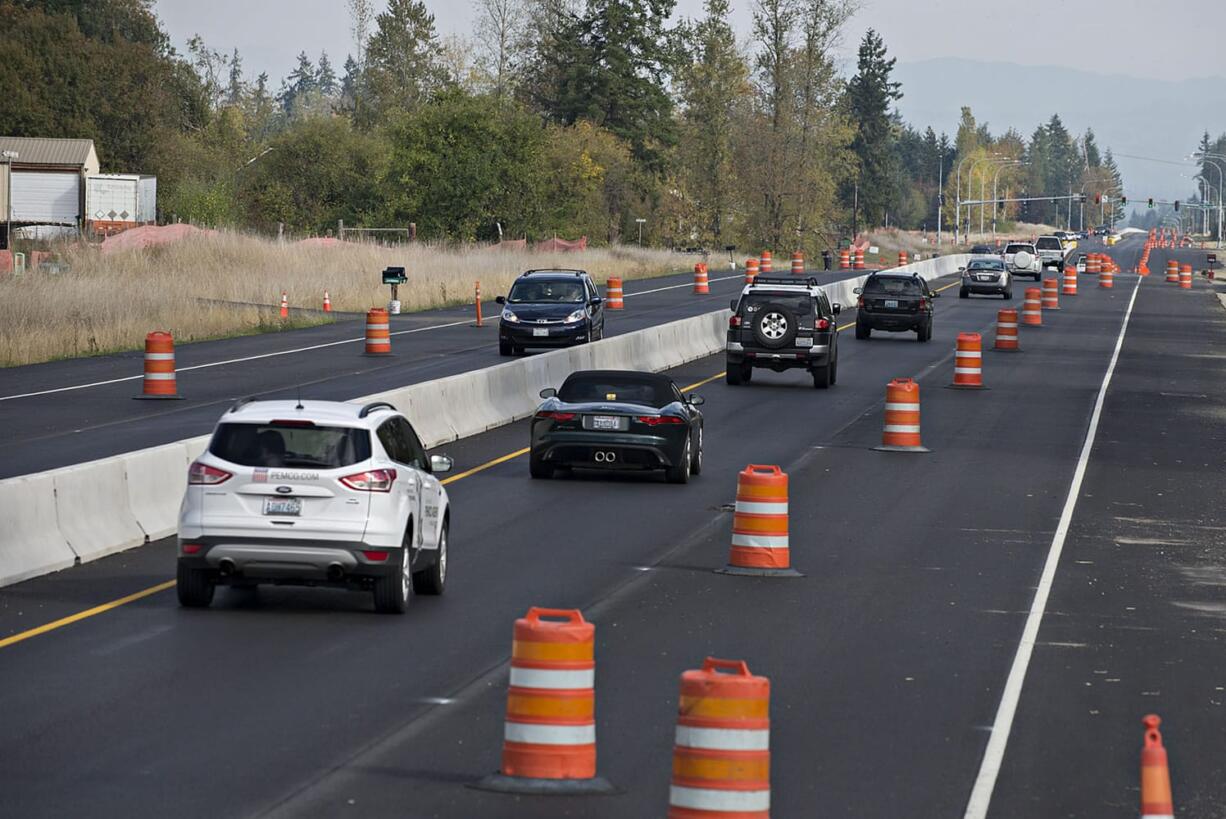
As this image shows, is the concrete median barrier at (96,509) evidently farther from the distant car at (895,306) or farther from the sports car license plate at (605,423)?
the distant car at (895,306)

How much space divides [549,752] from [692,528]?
10293 mm

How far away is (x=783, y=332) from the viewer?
1405 inches

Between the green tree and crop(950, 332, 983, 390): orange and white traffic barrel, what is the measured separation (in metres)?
141

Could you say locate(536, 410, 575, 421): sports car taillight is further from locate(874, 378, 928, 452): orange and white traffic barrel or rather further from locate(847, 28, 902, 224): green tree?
locate(847, 28, 902, 224): green tree

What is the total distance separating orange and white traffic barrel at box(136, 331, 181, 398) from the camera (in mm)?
32062

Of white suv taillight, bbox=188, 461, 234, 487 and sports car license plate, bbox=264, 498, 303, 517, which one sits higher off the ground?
white suv taillight, bbox=188, 461, 234, 487

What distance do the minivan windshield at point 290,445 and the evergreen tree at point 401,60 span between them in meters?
131

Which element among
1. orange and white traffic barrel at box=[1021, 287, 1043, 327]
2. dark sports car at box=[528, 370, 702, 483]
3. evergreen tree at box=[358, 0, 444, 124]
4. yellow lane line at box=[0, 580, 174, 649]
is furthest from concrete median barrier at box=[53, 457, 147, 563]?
evergreen tree at box=[358, 0, 444, 124]

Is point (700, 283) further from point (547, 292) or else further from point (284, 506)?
point (284, 506)

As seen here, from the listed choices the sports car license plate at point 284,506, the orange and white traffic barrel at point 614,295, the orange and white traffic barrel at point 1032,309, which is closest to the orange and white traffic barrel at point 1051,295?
the orange and white traffic barrel at point 1032,309

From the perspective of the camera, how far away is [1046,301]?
66688 mm

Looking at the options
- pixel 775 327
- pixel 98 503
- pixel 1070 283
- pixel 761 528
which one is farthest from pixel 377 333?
pixel 1070 283

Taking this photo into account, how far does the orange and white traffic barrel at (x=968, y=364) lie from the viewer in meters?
36.7

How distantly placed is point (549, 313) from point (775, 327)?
7.15 m
